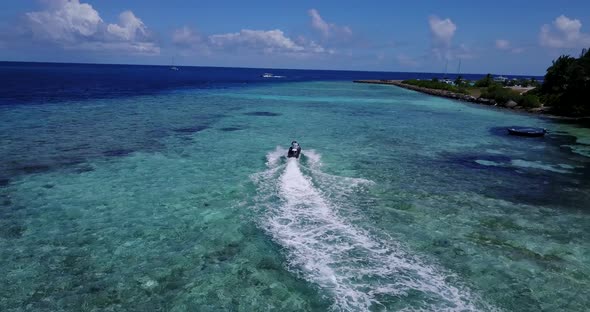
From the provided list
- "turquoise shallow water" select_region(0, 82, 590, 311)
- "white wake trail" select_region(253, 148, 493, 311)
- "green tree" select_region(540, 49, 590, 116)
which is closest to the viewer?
"white wake trail" select_region(253, 148, 493, 311)

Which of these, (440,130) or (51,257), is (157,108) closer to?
(440,130)

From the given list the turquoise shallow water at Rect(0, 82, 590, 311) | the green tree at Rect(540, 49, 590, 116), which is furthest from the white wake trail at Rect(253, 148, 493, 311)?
the green tree at Rect(540, 49, 590, 116)

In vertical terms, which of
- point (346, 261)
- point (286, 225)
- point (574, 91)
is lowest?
point (346, 261)

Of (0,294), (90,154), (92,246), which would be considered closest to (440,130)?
(90,154)

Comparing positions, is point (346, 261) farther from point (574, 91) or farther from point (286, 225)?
point (574, 91)

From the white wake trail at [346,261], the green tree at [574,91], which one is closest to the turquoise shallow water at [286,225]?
the white wake trail at [346,261]

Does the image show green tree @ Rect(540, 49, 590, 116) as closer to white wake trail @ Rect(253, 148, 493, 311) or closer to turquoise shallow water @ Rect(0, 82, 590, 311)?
turquoise shallow water @ Rect(0, 82, 590, 311)

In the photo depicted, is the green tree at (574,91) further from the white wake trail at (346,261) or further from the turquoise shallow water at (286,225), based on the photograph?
the white wake trail at (346,261)

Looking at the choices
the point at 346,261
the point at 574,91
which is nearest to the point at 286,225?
the point at 346,261
